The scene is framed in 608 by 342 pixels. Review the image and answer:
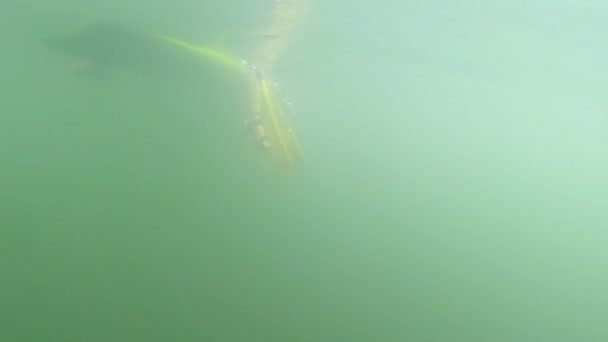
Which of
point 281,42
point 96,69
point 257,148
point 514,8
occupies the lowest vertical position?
Answer: point 257,148

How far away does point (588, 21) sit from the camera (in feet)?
9.52

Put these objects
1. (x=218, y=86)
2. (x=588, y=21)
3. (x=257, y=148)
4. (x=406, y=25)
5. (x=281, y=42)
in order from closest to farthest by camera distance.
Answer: (x=257, y=148)
(x=218, y=86)
(x=281, y=42)
(x=406, y=25)
(x=588, y=21)

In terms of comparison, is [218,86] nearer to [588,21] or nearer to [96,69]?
[96,69]

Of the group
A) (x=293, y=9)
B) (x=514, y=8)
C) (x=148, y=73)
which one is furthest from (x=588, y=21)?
(x=148, y=73)

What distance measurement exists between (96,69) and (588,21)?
7.20 ft

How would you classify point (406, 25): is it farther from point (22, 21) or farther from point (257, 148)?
point (22, 21)

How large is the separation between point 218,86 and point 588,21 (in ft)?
5.87

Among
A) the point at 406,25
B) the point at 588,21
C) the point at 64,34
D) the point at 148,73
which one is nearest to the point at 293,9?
the point at 406,25

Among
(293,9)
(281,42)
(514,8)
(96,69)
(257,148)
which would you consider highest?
(514,8)

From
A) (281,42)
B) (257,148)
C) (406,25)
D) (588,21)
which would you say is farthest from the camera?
(588,21)

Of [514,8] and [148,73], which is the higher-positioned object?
[514,8]

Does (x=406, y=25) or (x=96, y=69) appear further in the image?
(x=406, y=25)

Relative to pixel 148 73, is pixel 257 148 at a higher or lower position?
lower

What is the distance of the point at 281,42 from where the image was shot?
8.18ft
